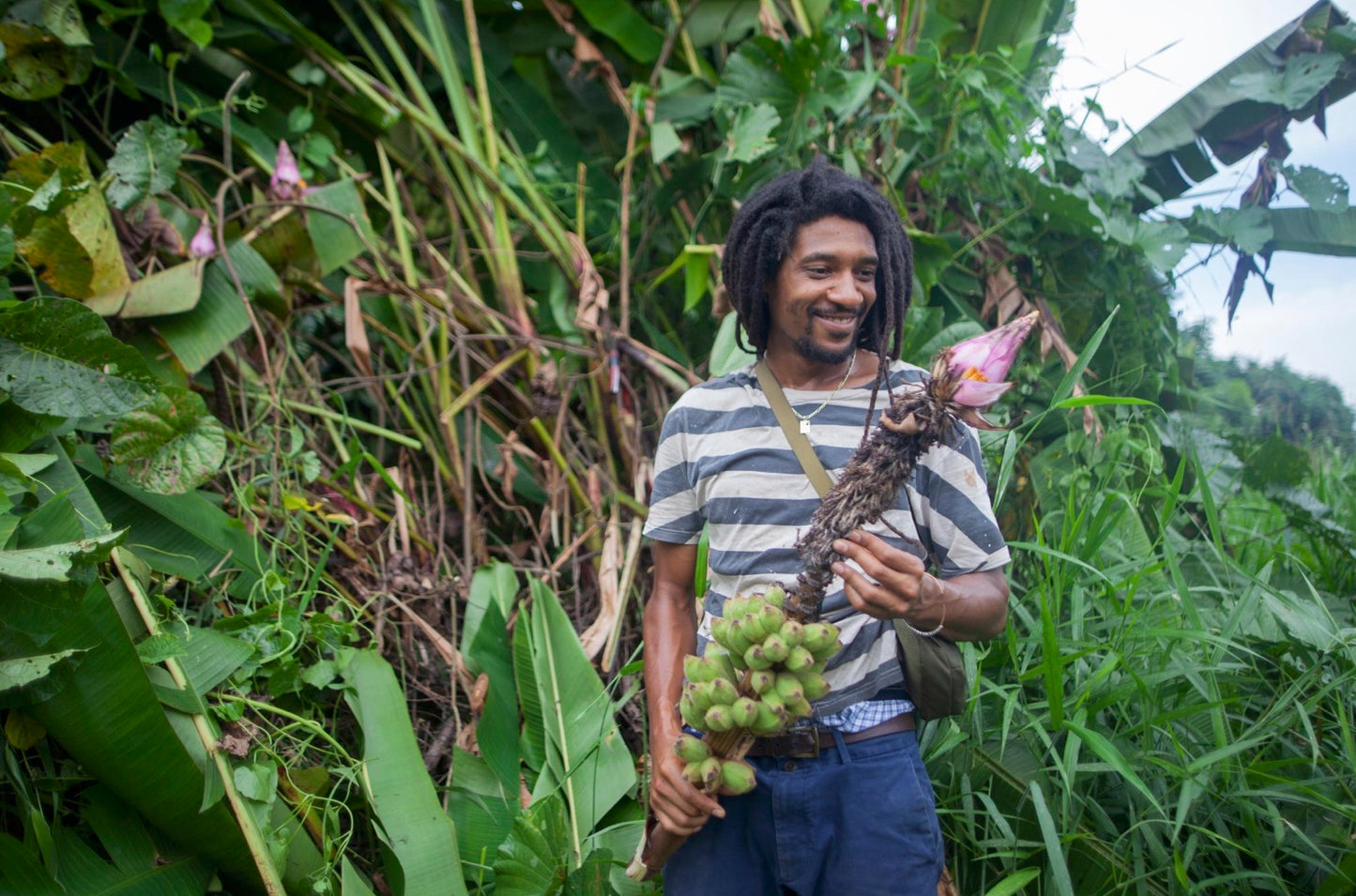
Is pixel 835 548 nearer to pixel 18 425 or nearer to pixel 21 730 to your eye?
pixel 21 730

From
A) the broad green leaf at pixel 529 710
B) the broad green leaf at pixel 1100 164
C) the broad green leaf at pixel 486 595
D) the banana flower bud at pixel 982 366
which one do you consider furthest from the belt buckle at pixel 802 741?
the broad green leaf at pixel 1100 164

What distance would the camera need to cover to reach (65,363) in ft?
6.26

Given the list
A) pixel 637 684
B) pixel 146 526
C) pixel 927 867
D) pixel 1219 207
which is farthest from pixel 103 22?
pixel 1219 207

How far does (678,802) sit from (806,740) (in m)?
0.23

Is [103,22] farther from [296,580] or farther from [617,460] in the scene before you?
[617,460]

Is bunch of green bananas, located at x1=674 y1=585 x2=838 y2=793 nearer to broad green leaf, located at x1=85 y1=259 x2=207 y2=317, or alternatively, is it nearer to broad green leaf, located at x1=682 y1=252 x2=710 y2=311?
broad green leaf, located at x1=682 y1=252 x2=710 y2=311

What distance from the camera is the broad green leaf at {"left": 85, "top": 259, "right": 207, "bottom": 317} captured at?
2330 mm

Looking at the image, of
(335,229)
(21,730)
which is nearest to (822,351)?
(21,730)

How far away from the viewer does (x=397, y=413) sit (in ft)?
9.80

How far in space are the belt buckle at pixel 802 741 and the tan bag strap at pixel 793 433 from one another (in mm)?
385

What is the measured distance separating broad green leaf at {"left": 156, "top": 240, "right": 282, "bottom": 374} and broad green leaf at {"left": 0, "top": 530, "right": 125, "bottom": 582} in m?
0.85

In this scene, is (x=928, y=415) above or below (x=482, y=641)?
above

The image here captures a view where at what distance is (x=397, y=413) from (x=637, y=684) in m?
1.34

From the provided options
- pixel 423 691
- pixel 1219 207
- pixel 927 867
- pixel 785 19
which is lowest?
pixel 423 691
